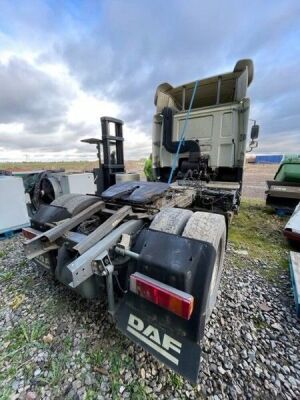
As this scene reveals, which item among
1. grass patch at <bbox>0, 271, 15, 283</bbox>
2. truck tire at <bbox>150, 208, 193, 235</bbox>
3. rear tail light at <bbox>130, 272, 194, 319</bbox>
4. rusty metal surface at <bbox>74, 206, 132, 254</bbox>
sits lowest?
grass patch at <bbox>0, 271, 15, 283</bbox>

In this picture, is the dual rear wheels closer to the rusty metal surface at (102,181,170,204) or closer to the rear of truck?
the rear of truck

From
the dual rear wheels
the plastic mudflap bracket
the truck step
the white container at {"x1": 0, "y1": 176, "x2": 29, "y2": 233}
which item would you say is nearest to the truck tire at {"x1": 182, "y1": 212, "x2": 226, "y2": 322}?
the dual rear wheels

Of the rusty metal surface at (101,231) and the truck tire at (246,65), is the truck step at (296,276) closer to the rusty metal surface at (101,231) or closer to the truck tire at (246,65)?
the rusty metal surface at (101,231)

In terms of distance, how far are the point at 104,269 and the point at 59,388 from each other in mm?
Answer: 842

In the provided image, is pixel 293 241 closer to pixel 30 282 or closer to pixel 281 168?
pixel 281 168

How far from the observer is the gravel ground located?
1.29 metres

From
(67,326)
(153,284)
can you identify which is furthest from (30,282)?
(153,284)

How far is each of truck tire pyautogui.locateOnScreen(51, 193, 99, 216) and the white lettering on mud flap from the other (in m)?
1.34

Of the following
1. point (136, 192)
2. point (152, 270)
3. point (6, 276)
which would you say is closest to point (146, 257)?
point (152, 270)

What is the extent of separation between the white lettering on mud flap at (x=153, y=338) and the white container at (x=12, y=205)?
396 centimetres

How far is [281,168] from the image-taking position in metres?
5.93

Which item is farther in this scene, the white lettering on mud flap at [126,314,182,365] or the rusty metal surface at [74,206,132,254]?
the rusty metal surface at [74,206,132,254]

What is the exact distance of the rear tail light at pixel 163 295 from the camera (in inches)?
44.5

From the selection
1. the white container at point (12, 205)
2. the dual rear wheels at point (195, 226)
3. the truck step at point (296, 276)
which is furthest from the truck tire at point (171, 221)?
the white container at point (12, 205)
